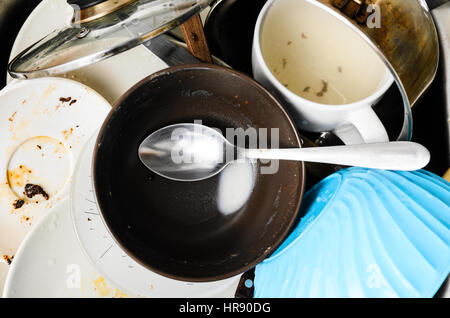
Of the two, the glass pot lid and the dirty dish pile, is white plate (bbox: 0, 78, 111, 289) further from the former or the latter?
the glass pot lid

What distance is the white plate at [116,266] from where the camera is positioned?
526 millimetres

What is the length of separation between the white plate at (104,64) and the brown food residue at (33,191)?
177 mm

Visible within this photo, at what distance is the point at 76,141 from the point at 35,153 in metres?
0.07

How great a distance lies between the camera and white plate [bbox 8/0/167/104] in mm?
579

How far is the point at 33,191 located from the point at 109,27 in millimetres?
316

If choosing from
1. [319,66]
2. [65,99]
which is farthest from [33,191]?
[319,66]

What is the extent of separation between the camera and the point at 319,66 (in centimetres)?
52

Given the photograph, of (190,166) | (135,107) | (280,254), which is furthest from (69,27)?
(280,254)

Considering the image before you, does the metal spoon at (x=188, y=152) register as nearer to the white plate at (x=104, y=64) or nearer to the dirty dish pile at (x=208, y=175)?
the dirty dish pile at (x=208, y=175)

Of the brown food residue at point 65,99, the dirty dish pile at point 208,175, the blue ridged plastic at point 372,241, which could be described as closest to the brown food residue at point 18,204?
the dirty dish pile at point 208,175

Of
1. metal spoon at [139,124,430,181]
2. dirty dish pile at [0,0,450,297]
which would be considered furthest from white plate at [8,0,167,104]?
metal spoon at [139,124,430,181]

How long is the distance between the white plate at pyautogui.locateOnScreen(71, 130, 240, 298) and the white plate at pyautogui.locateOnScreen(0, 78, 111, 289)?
6 centimetres

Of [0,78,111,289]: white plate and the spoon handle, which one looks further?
[0,78,111,289]: white plate
